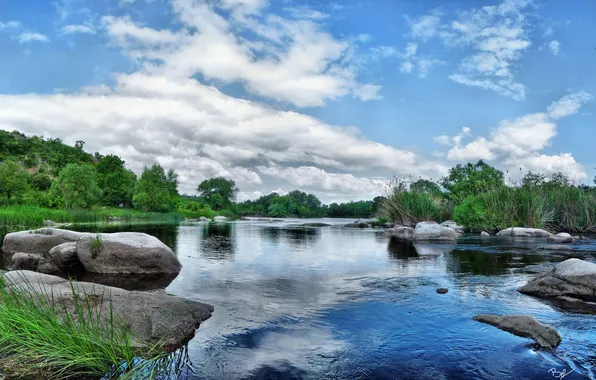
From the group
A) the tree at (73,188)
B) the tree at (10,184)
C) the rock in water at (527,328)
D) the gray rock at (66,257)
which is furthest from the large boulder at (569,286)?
the tree at (73,188)

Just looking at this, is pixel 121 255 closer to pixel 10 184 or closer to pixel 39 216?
pixel 39 216

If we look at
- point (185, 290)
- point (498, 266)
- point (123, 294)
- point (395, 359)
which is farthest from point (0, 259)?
point (498, 266)

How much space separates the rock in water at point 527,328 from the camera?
688cm

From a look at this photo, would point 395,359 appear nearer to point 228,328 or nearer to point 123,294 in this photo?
point 228,328

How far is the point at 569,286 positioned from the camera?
401 inches

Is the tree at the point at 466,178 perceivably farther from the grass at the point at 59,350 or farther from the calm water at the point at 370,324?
the grass at the point at 59,350

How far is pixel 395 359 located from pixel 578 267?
747 centimetres

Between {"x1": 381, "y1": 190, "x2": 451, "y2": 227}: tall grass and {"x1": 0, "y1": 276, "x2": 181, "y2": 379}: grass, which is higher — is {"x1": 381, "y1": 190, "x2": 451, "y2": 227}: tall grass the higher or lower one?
the higher one

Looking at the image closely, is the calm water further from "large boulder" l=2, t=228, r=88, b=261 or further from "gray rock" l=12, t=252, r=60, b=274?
"large boulder" l=2, t=228, r=88, b=261

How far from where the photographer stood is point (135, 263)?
13930 mm

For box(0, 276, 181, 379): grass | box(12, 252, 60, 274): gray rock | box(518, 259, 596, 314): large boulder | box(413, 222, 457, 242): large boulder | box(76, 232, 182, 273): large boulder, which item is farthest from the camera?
box(413, 222, 457, 242): large boulder

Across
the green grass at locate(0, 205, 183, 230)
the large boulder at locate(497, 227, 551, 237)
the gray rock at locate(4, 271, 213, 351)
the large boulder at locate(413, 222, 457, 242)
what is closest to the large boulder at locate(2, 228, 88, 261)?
the gray rock at locate(4, 271, 213, 351)

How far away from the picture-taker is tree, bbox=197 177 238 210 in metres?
150

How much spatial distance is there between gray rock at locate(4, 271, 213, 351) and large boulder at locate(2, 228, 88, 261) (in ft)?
30.1
